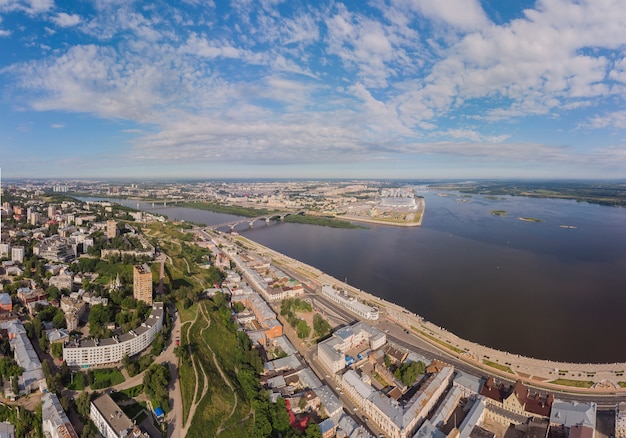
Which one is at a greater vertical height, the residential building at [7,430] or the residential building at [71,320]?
the residential building at [71,320]

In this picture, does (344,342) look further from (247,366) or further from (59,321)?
(59,321)

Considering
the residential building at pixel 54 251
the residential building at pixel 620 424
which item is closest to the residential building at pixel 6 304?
the residential building at pixel 54 251

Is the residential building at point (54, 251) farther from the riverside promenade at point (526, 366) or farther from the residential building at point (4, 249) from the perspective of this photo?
the riverside promenade at point (526, 366)

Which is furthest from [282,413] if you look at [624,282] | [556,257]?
[556,257]

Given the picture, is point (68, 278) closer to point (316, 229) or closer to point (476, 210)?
point (316, 229)

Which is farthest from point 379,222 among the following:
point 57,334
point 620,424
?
point 57,334

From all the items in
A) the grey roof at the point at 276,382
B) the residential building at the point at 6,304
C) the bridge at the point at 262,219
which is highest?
the bridge at the point at 262,219

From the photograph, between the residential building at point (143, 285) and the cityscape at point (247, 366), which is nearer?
the cityscape at point (247, 366)
